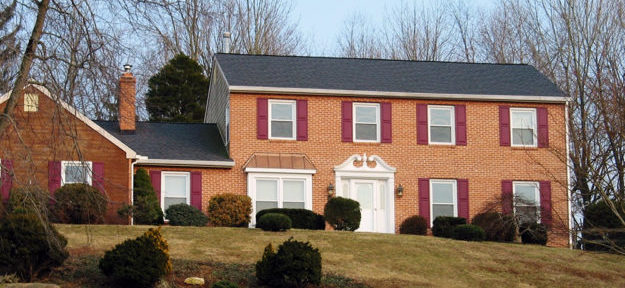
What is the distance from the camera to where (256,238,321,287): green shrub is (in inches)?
745

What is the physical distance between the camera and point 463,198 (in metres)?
30.1

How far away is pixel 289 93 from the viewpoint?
29.9 metres

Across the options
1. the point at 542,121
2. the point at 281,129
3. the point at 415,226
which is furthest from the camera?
the point at 542,121

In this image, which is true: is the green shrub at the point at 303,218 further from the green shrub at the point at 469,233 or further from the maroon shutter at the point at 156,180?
the green shrub at the point at 469,233

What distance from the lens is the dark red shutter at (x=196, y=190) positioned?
2870cm

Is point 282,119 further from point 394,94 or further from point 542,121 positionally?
point 542,121

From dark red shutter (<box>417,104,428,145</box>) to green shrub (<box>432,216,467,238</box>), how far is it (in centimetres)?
319

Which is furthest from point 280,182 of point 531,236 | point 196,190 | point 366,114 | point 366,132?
point 531,236

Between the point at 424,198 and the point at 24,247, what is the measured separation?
50.0 feet

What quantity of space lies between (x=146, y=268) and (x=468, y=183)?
48.9 feet

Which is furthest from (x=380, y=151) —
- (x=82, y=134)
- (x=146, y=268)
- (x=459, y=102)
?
(x=146, y=268)

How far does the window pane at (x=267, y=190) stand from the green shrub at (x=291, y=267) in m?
9.62

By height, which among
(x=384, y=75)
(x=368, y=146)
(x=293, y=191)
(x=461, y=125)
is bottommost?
(x=293, y=191)

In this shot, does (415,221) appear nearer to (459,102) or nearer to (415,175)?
(415,175)
